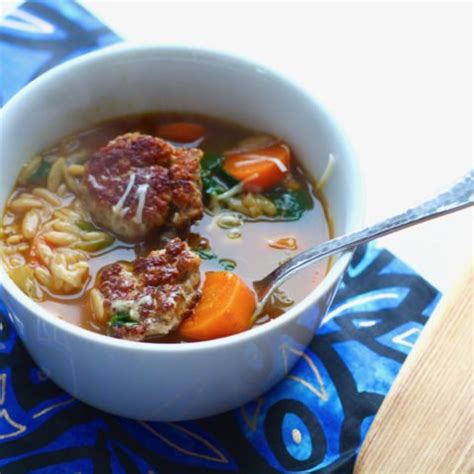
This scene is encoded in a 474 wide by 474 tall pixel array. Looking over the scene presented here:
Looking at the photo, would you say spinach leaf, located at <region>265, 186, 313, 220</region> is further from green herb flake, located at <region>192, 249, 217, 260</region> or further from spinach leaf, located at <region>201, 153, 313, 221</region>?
green herb flake, located at <region>192, 249, 217, 260</region>

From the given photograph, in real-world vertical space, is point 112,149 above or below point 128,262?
above

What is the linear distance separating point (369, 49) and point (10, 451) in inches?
77.8

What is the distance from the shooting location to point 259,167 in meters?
2.30

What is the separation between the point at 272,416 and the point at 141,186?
23.9 inches

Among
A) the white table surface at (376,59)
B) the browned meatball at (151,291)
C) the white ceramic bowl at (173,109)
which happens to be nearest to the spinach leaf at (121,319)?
the browned meatball at (151,291)

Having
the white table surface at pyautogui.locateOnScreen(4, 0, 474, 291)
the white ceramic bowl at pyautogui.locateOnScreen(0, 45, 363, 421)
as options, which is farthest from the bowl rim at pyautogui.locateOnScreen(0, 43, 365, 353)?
the white table surface at pyautogui.locateOnScreen(4, 0, 474, 291)

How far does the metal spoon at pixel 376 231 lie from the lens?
1.98 m

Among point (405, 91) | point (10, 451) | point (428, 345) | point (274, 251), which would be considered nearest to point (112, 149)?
point (274, 251)

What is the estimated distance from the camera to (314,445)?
207cm

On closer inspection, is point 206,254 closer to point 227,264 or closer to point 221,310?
point 227,264

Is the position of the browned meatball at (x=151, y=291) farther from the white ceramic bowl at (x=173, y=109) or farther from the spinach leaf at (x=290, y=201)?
the spinach leaf at (x=290, y=201)

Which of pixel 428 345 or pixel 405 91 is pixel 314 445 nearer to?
pixel 428 345

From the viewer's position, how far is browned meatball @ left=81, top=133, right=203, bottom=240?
83.3 inches

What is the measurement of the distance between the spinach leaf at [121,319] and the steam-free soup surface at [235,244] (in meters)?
0.05
